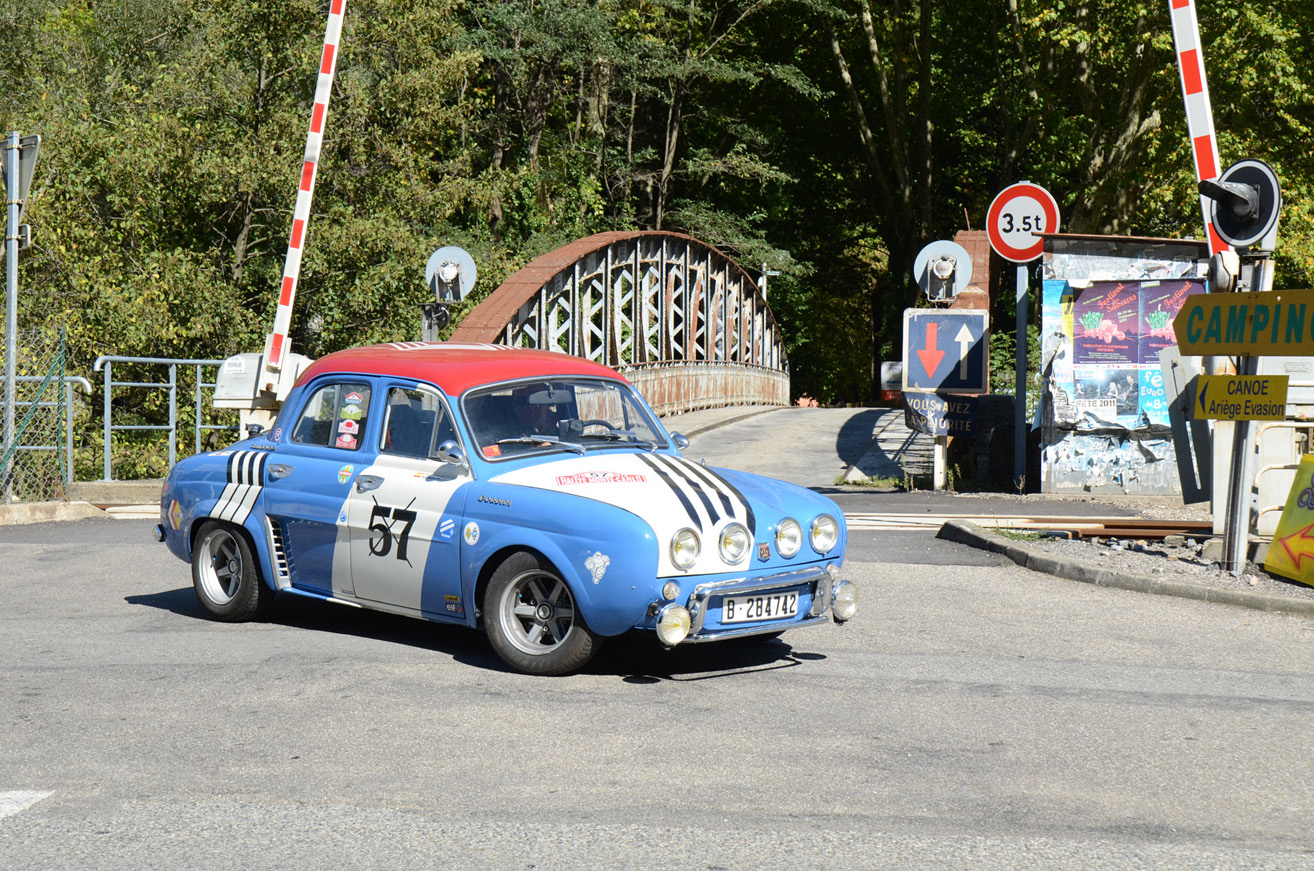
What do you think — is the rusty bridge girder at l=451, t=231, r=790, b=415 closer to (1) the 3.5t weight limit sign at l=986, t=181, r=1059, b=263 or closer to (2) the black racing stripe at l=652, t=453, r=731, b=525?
(1) the 3.5t weight limit sign at l=986, t=181, r=1059, b=263

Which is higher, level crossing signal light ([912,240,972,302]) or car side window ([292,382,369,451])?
level crossing signal light ([912,240,972,302])

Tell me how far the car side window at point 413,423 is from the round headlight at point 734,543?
159 cm

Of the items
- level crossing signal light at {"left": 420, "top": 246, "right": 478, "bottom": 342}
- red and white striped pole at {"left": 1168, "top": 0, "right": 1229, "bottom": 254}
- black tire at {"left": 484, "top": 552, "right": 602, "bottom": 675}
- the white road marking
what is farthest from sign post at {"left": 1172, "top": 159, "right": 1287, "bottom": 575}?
level crossing signal light at {"left": 420, "top": 246, "right": 478, "bottom": 342}

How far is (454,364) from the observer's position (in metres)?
7.33

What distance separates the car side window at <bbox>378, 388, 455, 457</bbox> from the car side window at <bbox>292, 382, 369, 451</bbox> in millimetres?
204

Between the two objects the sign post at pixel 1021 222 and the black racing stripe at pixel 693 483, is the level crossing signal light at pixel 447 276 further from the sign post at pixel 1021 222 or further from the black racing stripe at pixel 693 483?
the black racing stripe at pixel 693 483

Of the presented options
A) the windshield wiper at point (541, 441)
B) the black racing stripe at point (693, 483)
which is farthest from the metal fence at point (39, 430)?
the black racing stripe at point (693, 483)

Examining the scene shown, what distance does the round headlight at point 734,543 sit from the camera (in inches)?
247

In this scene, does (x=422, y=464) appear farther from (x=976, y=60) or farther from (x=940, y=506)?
(x=976, y=60)

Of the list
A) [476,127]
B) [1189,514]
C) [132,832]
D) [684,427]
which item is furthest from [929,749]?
[476,127]

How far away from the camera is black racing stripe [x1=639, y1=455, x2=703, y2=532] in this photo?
6.25m

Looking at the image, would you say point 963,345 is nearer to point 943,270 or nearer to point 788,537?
point 943,270

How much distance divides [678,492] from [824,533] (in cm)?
78

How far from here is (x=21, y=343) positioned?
16.7m
